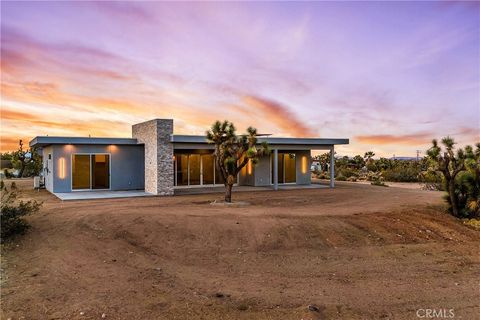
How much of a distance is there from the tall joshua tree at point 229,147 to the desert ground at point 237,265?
9.65 feet

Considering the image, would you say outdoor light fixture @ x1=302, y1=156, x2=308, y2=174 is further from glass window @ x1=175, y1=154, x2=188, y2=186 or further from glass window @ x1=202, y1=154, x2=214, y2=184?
glass window @ x1=175, y1=154, x2=188, y2=186

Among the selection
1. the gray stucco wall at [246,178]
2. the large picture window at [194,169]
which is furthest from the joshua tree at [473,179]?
the large picture window at [194,169]

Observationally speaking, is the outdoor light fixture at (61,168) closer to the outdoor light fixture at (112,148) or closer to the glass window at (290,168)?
the outdoor light fixture at (112,148)

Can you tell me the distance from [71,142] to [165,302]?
15522 mm

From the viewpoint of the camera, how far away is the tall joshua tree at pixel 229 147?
1579cm

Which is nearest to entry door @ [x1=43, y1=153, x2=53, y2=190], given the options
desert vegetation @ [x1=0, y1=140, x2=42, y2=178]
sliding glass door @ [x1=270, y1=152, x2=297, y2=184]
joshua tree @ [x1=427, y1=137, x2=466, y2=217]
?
sliding glass door @ [x1=270, y1=152, x2=297, y2=184]

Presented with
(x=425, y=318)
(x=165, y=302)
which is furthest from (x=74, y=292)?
(x=425, y=318)

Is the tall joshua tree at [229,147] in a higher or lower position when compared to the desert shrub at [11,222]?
higher

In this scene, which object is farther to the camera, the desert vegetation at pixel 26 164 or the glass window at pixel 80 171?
the desert vegetation at pixel 26 164

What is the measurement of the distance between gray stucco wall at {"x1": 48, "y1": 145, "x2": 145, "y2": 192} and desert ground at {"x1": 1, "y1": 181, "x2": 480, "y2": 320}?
654 centimetres

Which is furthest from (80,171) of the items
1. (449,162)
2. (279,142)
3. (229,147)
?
(449,162)

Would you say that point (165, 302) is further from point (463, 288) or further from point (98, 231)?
point (463, 288)

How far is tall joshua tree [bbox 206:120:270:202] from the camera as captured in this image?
1579 centimetres

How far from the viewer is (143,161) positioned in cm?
2159
